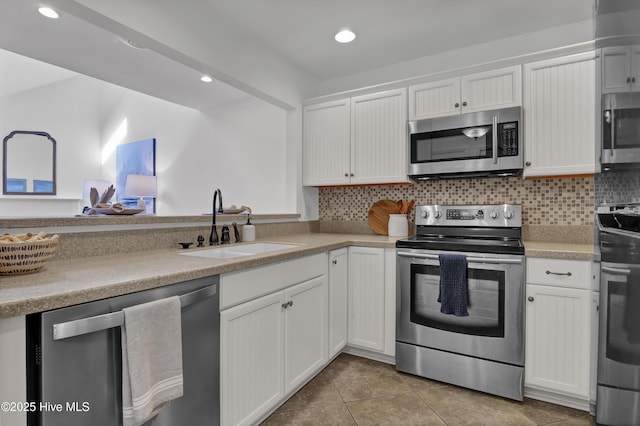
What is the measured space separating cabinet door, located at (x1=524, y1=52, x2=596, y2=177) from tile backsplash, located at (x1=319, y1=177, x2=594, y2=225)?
0.24 metres

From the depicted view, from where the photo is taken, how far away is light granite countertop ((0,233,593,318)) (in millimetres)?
863

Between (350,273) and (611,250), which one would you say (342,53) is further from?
(611,250)

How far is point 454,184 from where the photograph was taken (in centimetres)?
269

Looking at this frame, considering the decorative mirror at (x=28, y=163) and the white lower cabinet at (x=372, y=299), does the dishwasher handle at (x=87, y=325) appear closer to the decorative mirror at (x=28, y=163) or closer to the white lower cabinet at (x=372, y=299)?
the white lower cabinet at (x=372, y=299)

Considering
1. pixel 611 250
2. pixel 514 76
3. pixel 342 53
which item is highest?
pixel 342 53

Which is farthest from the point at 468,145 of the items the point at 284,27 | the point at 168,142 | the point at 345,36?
the point at 168,142

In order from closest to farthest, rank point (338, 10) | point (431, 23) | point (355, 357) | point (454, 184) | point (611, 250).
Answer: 1. point (611, 250)
2. point (338, 10)
3. point (431, 23)
4. point (355, 357)
5. point (454, 184)

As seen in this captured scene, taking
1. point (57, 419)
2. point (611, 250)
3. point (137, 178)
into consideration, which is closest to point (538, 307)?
point (611, 250)

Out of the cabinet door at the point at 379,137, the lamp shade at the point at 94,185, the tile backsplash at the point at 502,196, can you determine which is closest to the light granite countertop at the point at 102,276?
the cabinet door at the point at 379,137

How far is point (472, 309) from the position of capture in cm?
201

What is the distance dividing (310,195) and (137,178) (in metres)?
2.67

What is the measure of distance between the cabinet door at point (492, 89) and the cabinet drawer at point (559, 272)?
107cm

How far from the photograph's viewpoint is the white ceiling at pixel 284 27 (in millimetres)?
1825

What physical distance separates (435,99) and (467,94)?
0.22m
